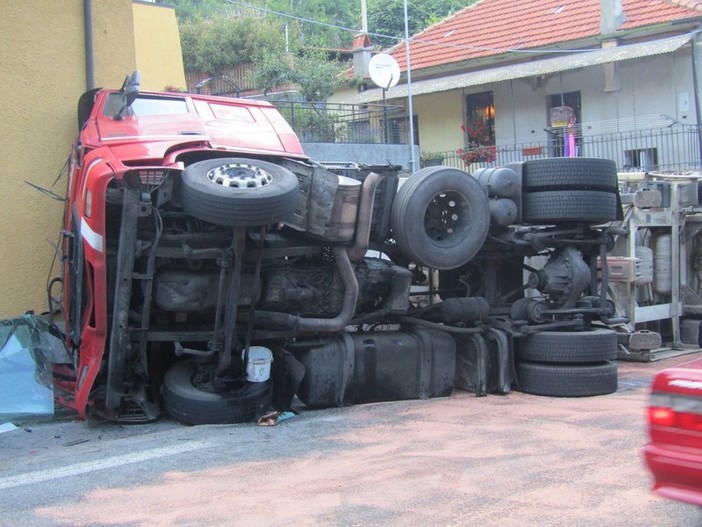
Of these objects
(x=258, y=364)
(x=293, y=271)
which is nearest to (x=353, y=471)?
(x=258, y=364)

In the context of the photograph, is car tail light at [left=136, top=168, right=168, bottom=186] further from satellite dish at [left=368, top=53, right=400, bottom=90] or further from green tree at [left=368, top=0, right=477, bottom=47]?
green tree at [left=368, top=0, right=477, bottom=47]

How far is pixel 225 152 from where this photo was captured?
271 inches

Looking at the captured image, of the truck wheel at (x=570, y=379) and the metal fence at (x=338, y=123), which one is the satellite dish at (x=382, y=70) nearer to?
the metal fence at (x=338, y=123)

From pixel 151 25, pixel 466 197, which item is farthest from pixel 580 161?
pixel 151 25

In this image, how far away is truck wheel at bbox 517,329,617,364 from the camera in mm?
7973

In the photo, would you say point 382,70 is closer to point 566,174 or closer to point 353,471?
point 566,174

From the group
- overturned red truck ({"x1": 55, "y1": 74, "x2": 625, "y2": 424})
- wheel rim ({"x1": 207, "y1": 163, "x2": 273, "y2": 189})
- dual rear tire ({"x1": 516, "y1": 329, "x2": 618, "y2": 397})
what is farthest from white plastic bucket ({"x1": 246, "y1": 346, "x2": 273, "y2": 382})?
dual rear tire ({"x1": 516, "y1": 329, "x2": 618, "y2": 397})

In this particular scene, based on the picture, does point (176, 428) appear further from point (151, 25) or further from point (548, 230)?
point (151, 25)

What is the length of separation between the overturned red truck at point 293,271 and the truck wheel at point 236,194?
2 cm

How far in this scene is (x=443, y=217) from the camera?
316 inches

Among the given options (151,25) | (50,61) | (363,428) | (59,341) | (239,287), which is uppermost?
(151,25)

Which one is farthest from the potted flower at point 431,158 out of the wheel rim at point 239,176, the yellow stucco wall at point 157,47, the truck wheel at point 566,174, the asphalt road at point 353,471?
the wheel rim at point 239,176

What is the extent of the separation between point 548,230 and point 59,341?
4969 mm

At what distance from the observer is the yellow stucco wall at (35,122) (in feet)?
27.6
